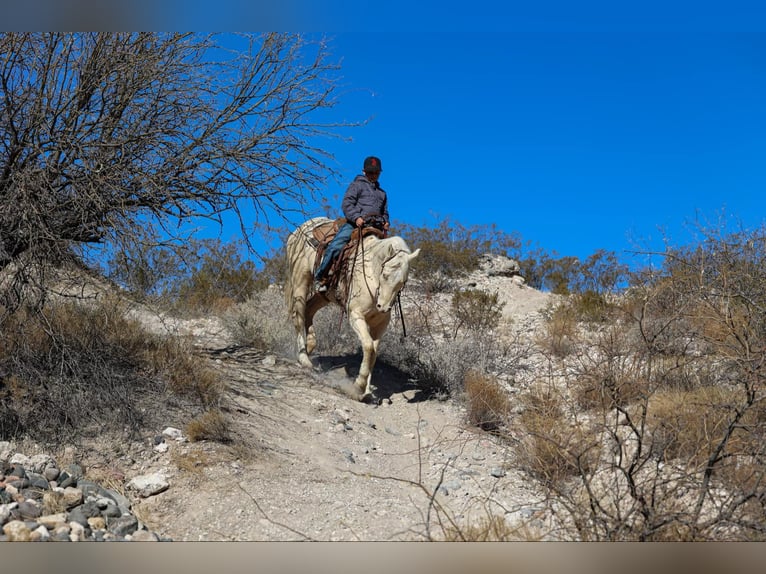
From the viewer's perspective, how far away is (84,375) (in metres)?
7.18

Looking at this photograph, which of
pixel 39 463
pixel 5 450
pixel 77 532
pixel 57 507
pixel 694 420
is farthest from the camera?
pixel 5 450

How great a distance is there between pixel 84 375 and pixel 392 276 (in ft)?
12.7

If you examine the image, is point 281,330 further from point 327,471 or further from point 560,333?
point 327,471

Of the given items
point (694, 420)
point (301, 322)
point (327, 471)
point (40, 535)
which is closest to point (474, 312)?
point (301, 322)

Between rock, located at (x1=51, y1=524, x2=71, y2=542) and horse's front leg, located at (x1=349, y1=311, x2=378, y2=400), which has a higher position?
horse's front leg, located at (x1=349, y1=311, x2=378, y2=400)

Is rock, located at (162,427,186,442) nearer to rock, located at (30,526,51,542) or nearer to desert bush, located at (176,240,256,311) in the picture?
rock, located at (30,526,51,542)

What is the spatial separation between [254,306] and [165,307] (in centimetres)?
185

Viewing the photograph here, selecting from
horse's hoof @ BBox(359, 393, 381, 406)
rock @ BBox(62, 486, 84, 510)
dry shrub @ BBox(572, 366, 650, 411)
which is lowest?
rock @ BBox(62, 486, 84, 510)

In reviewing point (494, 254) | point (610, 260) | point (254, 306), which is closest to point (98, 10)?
point (254, 306)

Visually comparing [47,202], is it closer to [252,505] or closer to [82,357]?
[82,357]

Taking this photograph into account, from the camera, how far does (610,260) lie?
1714 cm

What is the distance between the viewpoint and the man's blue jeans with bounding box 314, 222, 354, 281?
9.49 meters

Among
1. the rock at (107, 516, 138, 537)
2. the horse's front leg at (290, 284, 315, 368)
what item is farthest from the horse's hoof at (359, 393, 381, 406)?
the rock at (107, 516, 138, 537)

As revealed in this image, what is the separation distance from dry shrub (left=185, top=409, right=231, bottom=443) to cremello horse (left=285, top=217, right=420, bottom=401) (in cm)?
269
